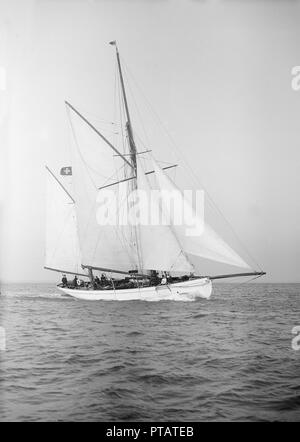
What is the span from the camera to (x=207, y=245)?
2250 cm

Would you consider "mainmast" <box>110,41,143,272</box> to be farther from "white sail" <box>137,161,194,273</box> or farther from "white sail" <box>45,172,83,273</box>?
"white sail" <box>45,172,83,273</box>

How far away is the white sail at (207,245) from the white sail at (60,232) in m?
11.6

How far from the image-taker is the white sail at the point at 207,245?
22.0m

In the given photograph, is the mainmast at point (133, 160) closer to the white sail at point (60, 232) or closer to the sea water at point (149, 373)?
the white sail at point (60, 232)

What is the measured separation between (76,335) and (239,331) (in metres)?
5.92

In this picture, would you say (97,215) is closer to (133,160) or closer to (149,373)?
(133,160)

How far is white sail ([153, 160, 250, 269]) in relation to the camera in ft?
72.0

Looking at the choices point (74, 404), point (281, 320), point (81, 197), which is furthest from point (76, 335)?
point (81, 197)

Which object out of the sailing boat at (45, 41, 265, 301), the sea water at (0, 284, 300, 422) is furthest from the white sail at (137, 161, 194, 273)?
the sea water at (0, 284, 300, 422)

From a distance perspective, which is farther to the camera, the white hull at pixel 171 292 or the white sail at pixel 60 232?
the white sail at pixel 60 232

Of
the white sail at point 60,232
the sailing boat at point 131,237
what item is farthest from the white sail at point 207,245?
the white sail at point 60,232

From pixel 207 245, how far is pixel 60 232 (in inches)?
571

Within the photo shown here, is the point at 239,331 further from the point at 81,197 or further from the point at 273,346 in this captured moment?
the point at 81,197
